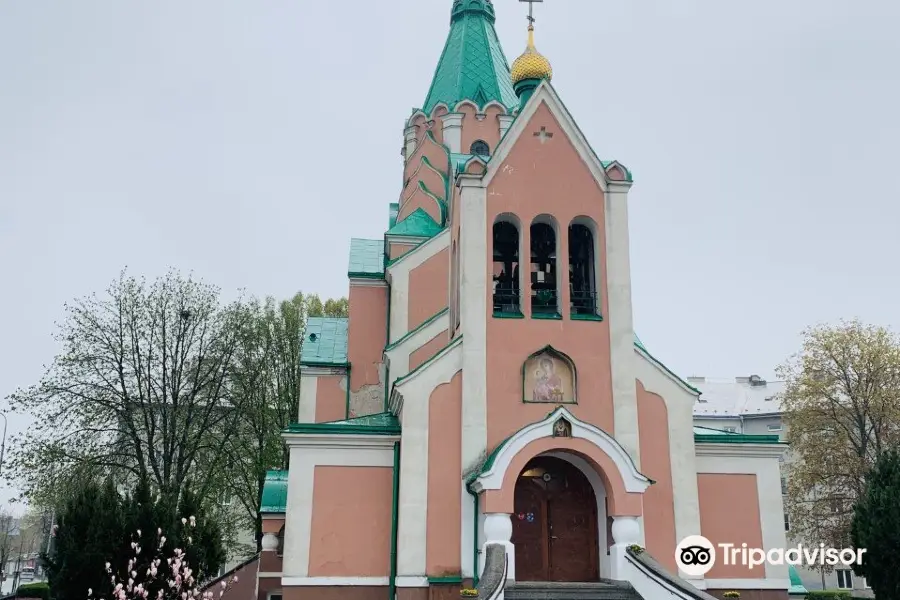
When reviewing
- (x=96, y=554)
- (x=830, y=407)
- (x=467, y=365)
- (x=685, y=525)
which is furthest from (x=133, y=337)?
(x=830, y=407)

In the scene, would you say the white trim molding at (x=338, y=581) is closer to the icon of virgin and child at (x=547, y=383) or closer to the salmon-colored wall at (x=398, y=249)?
the icon of virgin and child at (x=547, y=383)

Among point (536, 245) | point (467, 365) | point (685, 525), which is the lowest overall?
point (685, 525)

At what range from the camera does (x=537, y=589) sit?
1183 cm

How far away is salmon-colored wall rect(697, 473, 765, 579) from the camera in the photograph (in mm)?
13898

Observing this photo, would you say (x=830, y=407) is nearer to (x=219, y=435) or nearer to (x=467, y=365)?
(x=467, y=365)

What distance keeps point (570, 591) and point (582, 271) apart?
229 inches

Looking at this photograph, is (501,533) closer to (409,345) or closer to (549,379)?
(549,379)

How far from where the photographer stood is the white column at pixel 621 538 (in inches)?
489

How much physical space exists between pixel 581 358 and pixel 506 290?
6.03 feet

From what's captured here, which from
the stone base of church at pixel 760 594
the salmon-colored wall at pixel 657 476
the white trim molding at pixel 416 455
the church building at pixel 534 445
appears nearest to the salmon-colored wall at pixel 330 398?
the church building at pixel 534 445

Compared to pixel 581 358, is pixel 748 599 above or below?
below

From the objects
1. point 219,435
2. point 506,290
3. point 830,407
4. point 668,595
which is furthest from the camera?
point 830,407

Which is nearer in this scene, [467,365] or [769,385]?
[467,365]

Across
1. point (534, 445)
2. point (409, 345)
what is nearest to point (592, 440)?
point (534, 445)
